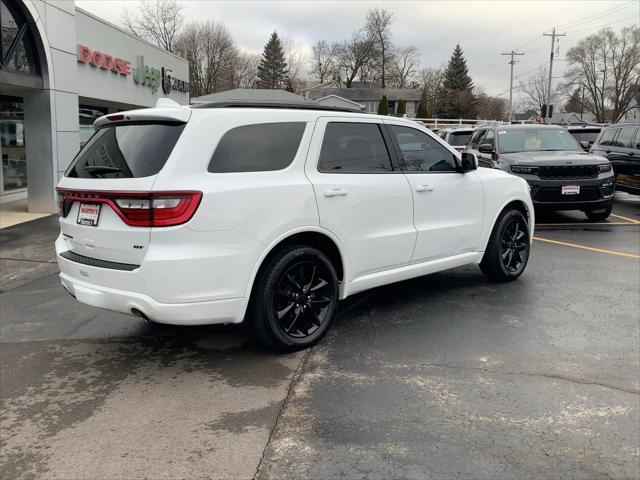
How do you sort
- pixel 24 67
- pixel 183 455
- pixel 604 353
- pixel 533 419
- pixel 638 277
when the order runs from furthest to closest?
1. pixel 24 67
2. pixel 638 277
3. pixel 604 353
4. pixel 533 419
5. pixel 183 455

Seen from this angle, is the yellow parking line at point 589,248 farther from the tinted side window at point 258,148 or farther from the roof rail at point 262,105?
the tinted side window at point 258,148

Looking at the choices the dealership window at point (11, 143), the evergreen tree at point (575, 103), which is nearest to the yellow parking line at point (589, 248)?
the dealership window at point (11, 143)

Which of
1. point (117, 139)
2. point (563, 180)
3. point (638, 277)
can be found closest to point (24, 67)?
point (117, 139)

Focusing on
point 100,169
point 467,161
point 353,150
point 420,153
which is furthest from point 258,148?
point 467,161

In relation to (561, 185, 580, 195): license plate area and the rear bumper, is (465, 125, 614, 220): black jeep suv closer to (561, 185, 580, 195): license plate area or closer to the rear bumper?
(561, 185, 580, 195): license plate area

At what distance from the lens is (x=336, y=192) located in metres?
4.26

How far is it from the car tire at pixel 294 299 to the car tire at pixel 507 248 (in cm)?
232

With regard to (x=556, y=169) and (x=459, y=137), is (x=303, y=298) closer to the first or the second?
(x=556, y=169)

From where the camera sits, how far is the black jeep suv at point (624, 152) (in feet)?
38.1

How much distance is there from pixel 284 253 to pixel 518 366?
186cm

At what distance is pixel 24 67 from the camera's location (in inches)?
427

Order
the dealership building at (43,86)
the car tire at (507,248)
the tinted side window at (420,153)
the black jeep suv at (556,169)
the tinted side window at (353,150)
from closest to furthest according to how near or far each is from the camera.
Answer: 1. the tinted side window at (353,150)
2. the tinted side window at (420,153)
3. the car tire at (507,248)
4. the black jeep suv at (556,169)
5. the dealership building at (43,86)

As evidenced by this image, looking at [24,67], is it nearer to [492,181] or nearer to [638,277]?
[492,181]

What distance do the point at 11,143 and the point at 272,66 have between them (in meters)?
80.6
